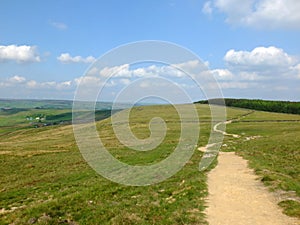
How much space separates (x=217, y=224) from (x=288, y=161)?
19.7m

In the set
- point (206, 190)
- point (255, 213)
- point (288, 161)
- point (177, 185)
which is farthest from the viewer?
point (288, 161)

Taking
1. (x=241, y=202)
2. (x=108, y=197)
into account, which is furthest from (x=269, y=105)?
(x=108, y=197)

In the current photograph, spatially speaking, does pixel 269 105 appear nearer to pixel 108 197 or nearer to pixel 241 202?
pixel 241 202

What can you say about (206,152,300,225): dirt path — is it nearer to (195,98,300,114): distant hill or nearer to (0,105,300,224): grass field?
(0,105,300,224): grass field

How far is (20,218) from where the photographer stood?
48.5 ft

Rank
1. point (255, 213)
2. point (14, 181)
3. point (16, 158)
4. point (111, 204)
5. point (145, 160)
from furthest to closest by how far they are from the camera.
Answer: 1. point (16, 158)
2. point (145, 160)
3. point (14, 181)
4. point (111, 204)
5. point (255, 213)

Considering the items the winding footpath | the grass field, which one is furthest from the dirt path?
the grass field

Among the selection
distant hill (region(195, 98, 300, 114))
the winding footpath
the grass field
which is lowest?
the grass field

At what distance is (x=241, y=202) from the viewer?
15898 millimetres

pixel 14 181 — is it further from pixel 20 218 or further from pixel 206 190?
pixel 206 190

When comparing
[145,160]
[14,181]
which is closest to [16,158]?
[14,181]

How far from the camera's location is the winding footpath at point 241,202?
13.2m

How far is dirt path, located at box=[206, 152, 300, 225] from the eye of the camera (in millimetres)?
13250

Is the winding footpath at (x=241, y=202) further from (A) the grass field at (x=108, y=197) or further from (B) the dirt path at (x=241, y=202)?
(A) the grass field at (x=108, y=197)
